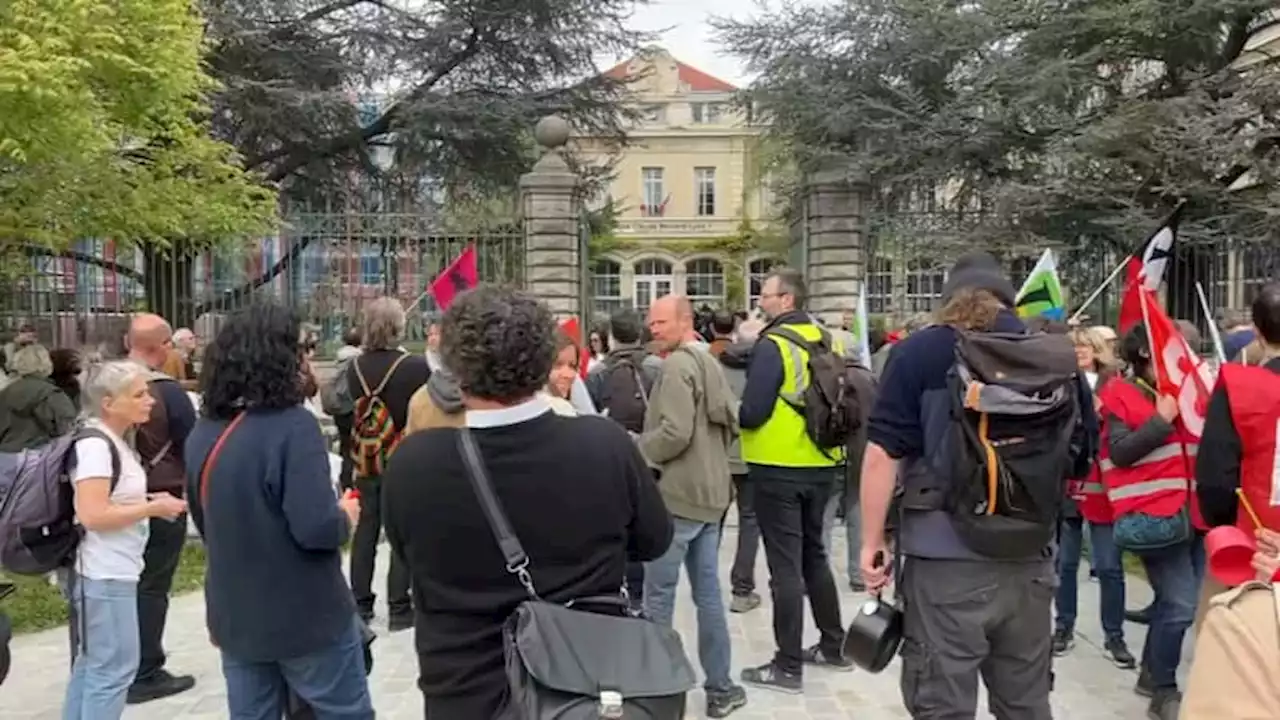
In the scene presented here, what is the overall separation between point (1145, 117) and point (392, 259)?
1103 cm

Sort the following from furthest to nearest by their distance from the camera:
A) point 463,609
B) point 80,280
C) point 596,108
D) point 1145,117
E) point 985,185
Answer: point 596,108, point 985,185, point 80,280, point 1145,117, point 463,609

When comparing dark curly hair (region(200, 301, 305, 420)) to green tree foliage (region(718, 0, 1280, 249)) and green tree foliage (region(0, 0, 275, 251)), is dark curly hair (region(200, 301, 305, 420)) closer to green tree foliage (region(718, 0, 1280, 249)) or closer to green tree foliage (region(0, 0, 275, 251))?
green tree foliage (region(0, 0, 275, 251))

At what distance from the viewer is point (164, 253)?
15703 millimetres

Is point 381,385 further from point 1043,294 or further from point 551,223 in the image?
point 551,223

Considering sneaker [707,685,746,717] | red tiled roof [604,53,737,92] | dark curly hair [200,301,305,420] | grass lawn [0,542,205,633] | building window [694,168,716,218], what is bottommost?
grass lawn [0,542,205,633]

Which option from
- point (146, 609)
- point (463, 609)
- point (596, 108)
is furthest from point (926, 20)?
point (463, 609)

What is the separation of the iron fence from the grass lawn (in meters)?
6.96

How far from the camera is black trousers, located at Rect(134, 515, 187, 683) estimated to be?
5402 millimetres

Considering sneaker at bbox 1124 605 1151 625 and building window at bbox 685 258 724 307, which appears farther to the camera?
building window at bbox 685 258 724 307

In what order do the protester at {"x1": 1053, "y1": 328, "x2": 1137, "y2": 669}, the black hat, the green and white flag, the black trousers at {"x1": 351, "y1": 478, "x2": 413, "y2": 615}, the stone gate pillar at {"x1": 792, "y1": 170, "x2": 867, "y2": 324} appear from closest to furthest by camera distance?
1. the black hat
2. the protester at {"x1": 1053, "y1": 328, "x2": 1137, "y2": 669}
3. the black trousers at {"x1": 351, "y1": 478, "x2": 413, "y2": 615}
4. the green and white flag
5. the stone gate pillar at {"x1": 792, "y1": 170, "x2": 867, "y2": 324}

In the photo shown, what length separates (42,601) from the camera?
775 centimetres

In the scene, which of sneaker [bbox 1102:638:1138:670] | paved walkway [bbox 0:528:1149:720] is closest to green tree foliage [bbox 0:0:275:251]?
paved walkway [bbox 0:528:1149:720]

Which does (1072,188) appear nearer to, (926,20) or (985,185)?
(985,185)

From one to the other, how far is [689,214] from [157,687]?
5022cm
